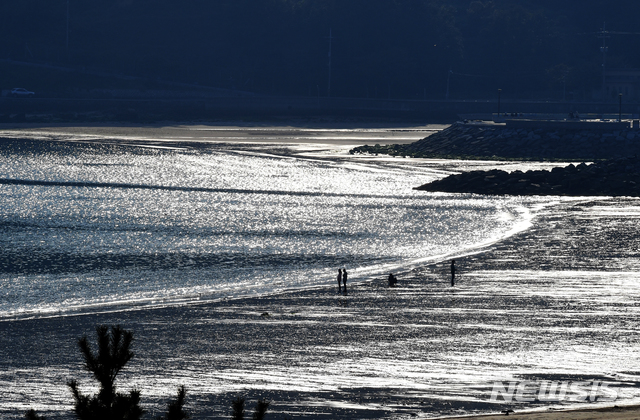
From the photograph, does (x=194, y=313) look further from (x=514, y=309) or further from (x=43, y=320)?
(x=514, y=309)

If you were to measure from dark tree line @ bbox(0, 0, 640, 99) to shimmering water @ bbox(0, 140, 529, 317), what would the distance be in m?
88.5

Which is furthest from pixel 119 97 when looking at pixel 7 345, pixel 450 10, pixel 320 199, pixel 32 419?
pixel 32 419

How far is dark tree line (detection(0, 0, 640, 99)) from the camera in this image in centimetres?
15900

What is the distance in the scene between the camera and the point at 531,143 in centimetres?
8150

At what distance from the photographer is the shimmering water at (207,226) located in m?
30.4

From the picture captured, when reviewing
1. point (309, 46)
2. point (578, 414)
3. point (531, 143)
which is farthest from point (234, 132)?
point (578, 414)

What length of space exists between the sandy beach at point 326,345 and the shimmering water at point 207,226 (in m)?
2.91

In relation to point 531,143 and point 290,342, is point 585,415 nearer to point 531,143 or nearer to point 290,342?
point 290,342

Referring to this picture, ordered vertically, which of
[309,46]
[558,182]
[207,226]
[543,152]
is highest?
[309,46]

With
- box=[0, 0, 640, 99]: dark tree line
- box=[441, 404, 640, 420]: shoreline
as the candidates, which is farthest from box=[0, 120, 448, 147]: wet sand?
box=[441, 404, 640, 420]: shoreline

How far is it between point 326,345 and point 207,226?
2341 cm

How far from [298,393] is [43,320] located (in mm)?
10186

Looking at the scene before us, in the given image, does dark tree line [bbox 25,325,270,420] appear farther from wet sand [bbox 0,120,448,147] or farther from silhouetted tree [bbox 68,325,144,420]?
wet sand [bbox 0,120,448,147]

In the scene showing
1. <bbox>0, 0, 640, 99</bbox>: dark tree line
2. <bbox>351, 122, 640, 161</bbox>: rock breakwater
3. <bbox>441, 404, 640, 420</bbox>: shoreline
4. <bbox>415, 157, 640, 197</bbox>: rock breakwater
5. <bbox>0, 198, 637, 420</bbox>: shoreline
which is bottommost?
<bbox>0, 198, 637, 420</bbox>: shoreline
